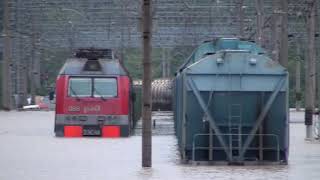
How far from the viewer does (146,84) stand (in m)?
21.2

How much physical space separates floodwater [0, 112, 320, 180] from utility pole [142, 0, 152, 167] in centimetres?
41

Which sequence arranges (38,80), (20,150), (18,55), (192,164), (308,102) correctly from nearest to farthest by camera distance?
(192,164)
(20,150)
(308,102)
(18,55)
(38,80)

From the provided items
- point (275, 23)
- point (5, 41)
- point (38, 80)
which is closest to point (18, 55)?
point (5, 41)

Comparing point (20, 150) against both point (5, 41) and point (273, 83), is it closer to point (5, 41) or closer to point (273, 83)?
point (273, 83)

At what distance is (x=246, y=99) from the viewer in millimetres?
22078

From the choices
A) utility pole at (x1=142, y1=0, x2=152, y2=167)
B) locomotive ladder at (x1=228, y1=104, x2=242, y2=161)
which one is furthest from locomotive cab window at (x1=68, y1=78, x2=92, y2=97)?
utility pole at (x1=142, y1=0, x2=152, y2=167)

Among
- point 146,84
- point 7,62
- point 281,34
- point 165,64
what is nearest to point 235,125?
point 146,84

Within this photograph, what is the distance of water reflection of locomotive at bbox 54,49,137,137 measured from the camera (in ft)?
110

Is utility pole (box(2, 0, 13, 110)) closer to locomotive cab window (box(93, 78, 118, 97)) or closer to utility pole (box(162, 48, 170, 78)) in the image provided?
utility pole (box(162, 48, 170, 78))

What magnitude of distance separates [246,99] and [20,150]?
24.2 feet

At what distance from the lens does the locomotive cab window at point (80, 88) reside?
3362 centimetres

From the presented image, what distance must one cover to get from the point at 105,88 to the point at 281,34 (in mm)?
8201

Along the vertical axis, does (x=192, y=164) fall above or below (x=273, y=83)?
below

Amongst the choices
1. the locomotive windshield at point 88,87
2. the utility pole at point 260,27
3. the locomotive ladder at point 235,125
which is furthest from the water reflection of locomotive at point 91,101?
the locomotive ladder at point 235,125
